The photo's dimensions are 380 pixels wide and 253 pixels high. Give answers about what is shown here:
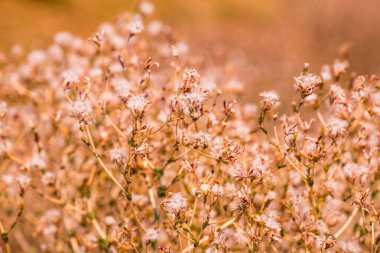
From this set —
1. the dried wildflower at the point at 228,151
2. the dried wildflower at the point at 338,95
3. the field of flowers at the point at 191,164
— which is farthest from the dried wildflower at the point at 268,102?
the dried wildflower at the point at 338,95

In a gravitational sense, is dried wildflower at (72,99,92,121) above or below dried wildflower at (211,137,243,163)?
above

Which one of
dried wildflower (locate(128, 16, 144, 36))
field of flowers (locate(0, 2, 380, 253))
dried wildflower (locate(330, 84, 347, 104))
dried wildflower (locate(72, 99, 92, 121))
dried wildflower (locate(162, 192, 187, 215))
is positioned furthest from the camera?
dried wildflower (locate(128, 16, 144, 36))

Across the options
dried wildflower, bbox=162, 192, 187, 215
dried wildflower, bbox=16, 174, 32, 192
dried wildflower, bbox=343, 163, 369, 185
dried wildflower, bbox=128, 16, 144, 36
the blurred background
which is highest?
the blurred background

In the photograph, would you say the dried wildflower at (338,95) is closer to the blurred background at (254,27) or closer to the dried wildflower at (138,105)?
the dried wildflower at (138,105)

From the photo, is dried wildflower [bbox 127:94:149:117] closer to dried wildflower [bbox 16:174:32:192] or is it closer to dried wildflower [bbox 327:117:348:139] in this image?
dried wildflower [bbox 16:174:32:192]

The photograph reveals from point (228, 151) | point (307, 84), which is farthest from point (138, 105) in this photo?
point (307, 84)

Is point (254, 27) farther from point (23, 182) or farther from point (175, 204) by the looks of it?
point (175, 204)

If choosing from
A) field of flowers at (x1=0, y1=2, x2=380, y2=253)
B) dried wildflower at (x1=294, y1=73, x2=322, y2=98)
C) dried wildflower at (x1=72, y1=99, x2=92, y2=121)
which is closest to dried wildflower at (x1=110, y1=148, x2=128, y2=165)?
field of flowers at (x1=0, y1=2, x2=380, y2=253)
